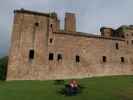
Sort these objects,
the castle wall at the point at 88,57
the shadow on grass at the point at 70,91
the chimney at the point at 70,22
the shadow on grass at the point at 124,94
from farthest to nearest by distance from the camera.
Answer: the chimney at the point at 70,22 → the castle wall at the point at 88,57 → the shadow on grass at the point at 70,91 → the shadow on grass at the point at 124,94

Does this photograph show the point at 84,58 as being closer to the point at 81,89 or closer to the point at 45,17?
the point at 45,17

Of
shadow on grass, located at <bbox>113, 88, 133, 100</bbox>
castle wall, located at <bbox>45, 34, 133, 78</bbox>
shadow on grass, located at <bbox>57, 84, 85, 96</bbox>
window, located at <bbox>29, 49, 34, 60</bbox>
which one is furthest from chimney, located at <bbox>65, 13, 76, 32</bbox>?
shadow on grass, located at <bbox>113, 88, 133, 100</bbox>

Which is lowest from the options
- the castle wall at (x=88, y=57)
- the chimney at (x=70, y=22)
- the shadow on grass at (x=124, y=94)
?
the shadow on grass at (x=124, y=94)

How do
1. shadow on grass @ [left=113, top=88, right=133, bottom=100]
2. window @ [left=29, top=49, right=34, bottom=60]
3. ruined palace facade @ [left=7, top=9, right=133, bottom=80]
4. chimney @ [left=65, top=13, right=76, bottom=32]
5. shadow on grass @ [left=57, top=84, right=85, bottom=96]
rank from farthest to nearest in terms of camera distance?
chimney @ [left=65, top=13, right=76, bottom=32] < window @ [left=29, top=49, right=34, bottom=60] < ruined palace facade @ [left=7, top=9, right=133, bottom=80] < shadow on grass @ [left=57, top=84, right=85, bottom=96] < shadow on grass @ [left=113, top=88, right=133, bottom=100]

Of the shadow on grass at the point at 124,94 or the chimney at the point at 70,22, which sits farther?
the chimney at the point at 70,22

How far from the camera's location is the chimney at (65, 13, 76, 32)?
36375mm

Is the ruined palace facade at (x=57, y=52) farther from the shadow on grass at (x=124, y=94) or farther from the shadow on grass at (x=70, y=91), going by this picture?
the shadow on grass at (x=124, y=94)

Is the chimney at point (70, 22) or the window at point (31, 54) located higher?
the chimney at point (70, 22)

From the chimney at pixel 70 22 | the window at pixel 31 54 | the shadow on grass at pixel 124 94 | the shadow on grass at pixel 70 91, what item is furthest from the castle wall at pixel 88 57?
the shadow on grass at pixel 124 94

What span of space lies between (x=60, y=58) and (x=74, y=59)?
243cm

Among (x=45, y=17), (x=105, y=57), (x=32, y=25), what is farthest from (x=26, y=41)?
(x=105, y=57)

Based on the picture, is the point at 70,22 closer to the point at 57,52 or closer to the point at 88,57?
the point at 57,52

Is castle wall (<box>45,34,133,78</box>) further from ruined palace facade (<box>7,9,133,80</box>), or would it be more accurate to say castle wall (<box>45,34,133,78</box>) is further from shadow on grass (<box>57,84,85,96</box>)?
shadow on grass (<box>57,84,85,96</box>)

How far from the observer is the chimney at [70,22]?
119ft
